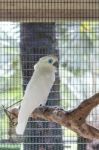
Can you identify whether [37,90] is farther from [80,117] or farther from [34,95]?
[80,117]

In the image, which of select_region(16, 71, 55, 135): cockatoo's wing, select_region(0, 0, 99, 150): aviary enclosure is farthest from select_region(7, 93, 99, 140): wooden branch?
select_region(0, 0, 99, 150): aviary enclosure

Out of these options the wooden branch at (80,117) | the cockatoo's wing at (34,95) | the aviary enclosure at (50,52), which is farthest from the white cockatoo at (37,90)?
the aviary enclosure at (50,52)

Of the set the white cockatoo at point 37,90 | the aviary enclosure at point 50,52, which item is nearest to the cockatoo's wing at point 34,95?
the white cockatoo at point 37,90

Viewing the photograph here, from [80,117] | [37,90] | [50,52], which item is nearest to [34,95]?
[37,90]

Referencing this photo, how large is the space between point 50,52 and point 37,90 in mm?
596

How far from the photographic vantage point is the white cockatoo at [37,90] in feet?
3.71

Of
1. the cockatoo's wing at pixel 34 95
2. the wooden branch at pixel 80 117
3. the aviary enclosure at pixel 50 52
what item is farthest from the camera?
the aviary enclosure at pixel 50 52

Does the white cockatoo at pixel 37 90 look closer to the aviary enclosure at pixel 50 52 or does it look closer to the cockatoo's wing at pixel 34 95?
the cockatoo's wing at pixel 34 95

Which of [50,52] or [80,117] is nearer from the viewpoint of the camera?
[80,117]

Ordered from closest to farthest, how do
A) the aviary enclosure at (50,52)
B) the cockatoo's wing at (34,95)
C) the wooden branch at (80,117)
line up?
the wooden branch at (80,117) → the cockatoo's wing at (34,95) → the aviary enclosure at (50,52)

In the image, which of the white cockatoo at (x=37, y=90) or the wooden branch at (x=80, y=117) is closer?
the wooden branch at (x=80, y=117)

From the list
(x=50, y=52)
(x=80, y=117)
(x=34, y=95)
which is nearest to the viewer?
(x=80, y=117)

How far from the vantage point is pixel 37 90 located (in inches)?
49.4

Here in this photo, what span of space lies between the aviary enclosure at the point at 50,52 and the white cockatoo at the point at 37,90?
11.1 inches
